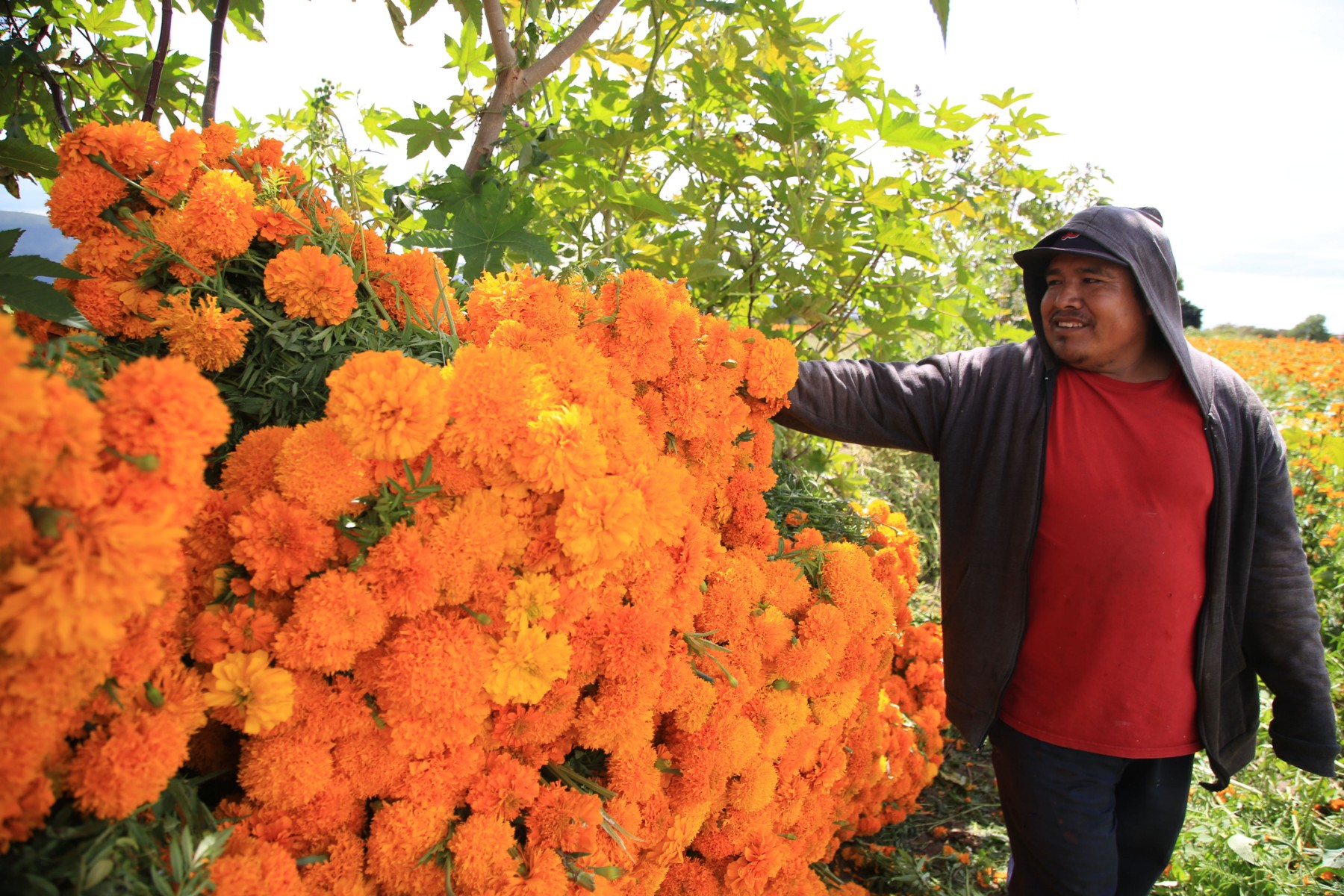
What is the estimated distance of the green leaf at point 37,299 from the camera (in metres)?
1.11

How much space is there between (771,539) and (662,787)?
69 cm

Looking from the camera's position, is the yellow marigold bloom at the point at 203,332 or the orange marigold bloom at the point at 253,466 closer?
the orange marigold bloom at the point at 253,466

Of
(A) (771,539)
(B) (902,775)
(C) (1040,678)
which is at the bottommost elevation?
(B) (902,775)

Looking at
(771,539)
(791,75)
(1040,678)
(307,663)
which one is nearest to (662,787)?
(771,539)

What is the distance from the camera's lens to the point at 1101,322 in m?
2.25

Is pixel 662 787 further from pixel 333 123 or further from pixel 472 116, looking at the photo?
pixel 472 116

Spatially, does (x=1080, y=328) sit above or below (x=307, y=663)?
above

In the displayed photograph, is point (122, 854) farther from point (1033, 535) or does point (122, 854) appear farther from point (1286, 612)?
point (1286, 612)

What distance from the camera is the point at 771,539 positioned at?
6.52ft

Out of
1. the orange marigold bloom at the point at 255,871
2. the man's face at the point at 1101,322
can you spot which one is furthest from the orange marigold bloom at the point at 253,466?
the man's face at the point at 1101,322

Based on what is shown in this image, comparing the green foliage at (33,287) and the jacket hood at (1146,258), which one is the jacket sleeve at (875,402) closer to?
the jacket hood at (1146,258)

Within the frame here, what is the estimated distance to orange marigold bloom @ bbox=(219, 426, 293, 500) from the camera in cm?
122

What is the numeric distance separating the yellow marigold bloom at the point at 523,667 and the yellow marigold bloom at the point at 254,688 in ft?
1.00

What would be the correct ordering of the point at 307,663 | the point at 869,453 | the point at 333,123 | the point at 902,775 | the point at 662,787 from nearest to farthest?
Answer: the point at 307,663 < the point at 662,787 < the point at 333,123 < the point at 902,775 < the point at 869,453
